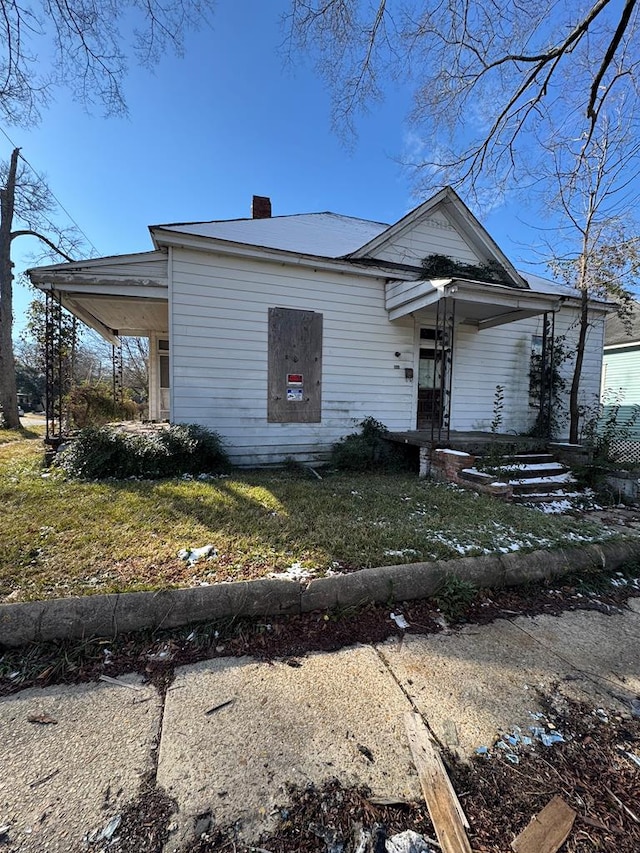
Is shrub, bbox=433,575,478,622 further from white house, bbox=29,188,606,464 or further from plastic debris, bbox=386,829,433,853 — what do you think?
white house, bbox=29,188,606,464

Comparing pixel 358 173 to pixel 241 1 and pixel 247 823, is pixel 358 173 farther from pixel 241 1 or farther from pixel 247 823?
pixel 247 823

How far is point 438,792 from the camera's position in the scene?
1343 millimetres

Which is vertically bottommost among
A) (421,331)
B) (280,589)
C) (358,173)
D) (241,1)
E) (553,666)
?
(553,666)

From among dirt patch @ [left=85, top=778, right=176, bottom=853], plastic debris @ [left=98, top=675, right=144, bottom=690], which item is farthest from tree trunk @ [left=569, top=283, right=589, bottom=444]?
dirt patch @ [left=85, top=778, right=176, bottom=853]

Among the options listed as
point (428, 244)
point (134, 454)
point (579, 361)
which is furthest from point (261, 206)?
point (579, 361)

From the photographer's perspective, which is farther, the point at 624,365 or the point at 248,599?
the point at 624,365

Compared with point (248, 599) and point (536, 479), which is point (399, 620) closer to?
point (248, 599)

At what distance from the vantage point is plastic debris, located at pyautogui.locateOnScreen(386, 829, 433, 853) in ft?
3.81

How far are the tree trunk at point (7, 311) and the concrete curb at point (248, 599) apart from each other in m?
13.3

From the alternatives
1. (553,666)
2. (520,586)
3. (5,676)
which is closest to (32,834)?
(5,676)

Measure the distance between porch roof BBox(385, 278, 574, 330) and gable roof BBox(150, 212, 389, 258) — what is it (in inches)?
59.2

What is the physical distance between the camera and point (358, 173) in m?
8.14

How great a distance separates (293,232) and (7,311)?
35.0 feet

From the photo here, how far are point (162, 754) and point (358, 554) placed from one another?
71.6 inches
